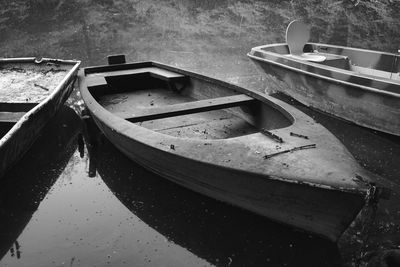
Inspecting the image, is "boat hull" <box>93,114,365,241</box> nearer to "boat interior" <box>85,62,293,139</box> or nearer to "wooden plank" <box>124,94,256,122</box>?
"wooden plank" <box>124,94,256,122</box>

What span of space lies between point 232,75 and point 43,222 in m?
7.28

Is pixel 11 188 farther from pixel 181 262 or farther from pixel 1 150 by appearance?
pixel 181 262

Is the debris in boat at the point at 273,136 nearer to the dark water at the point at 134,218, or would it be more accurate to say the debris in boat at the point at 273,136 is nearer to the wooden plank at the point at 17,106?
the dark water at the point at 134,218

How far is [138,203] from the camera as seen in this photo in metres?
4.65

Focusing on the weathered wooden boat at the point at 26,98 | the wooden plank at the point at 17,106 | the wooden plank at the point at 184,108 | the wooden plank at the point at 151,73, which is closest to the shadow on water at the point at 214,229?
the wooden plank at the point at 184,108

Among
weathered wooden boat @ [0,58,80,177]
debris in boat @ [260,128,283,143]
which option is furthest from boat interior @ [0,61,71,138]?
debris in boat @ [260,128,283,143]

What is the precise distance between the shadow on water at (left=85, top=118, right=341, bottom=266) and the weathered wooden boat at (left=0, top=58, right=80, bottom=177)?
1.35 m

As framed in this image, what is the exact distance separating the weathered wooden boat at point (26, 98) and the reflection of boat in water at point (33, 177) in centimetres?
38

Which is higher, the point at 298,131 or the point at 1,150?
the point at 298,131

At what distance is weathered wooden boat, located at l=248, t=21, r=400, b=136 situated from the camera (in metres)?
6.02

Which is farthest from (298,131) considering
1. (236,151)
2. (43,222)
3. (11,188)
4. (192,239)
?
(11,188)

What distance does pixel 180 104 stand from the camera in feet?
16.9

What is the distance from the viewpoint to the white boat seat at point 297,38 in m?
8.34

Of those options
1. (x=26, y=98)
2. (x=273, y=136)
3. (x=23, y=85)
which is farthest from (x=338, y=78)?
(x=23, y=85)
